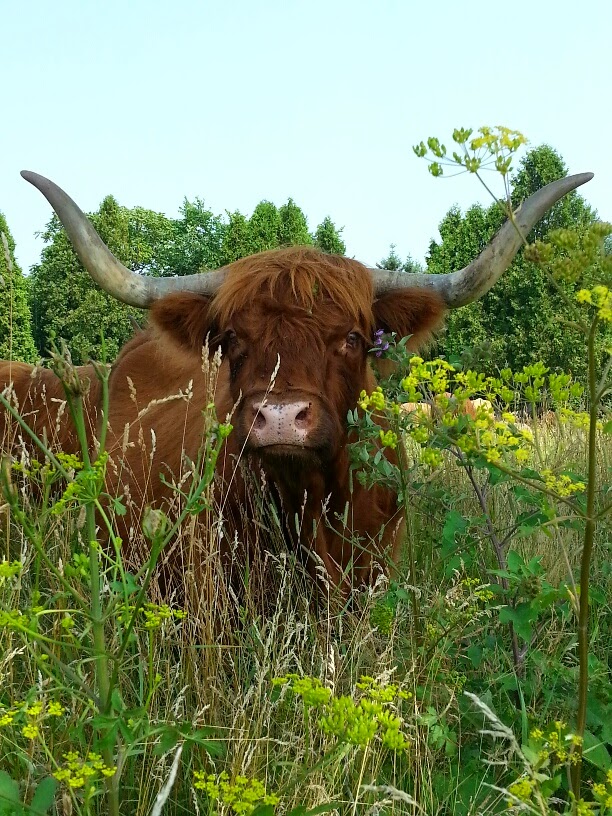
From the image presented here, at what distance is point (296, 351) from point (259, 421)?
39cm

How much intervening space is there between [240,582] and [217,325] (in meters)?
1.26

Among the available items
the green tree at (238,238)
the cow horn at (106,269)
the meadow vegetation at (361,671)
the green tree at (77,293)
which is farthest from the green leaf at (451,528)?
the green tree at (238,238)

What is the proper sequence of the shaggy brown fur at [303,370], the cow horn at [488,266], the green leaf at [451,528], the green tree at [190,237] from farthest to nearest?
the green tree at [190,237] → the cow horn at [488,266] → the shaggy brown fur at [303,370] → the green leaf at [451,528]

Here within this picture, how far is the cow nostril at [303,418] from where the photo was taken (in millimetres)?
2994

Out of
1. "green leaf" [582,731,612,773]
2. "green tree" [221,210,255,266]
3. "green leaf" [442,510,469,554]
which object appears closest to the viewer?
"green leaf" [582,731,612,773]

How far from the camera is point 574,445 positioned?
18.0 ft

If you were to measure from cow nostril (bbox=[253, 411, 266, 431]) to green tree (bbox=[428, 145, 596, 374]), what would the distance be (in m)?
16.5

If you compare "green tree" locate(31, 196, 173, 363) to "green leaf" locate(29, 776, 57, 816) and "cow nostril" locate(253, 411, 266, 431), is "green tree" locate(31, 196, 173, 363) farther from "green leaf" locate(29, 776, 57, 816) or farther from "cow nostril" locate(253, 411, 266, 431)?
"green leaf" locate(29, 776, 57, 816)

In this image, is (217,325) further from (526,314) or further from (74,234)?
(526,314)

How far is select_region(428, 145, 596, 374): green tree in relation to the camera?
20.3 meters

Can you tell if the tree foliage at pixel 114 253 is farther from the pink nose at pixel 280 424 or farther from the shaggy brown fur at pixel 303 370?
the pink nose at pixel 280 424

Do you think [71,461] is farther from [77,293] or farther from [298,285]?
[77,293]

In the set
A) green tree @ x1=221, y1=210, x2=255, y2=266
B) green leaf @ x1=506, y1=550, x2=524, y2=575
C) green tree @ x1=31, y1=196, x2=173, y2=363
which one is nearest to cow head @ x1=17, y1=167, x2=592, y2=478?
green leaf @ x1=506, y1=550, x2=524, y2=575

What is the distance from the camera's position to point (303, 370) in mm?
3201
